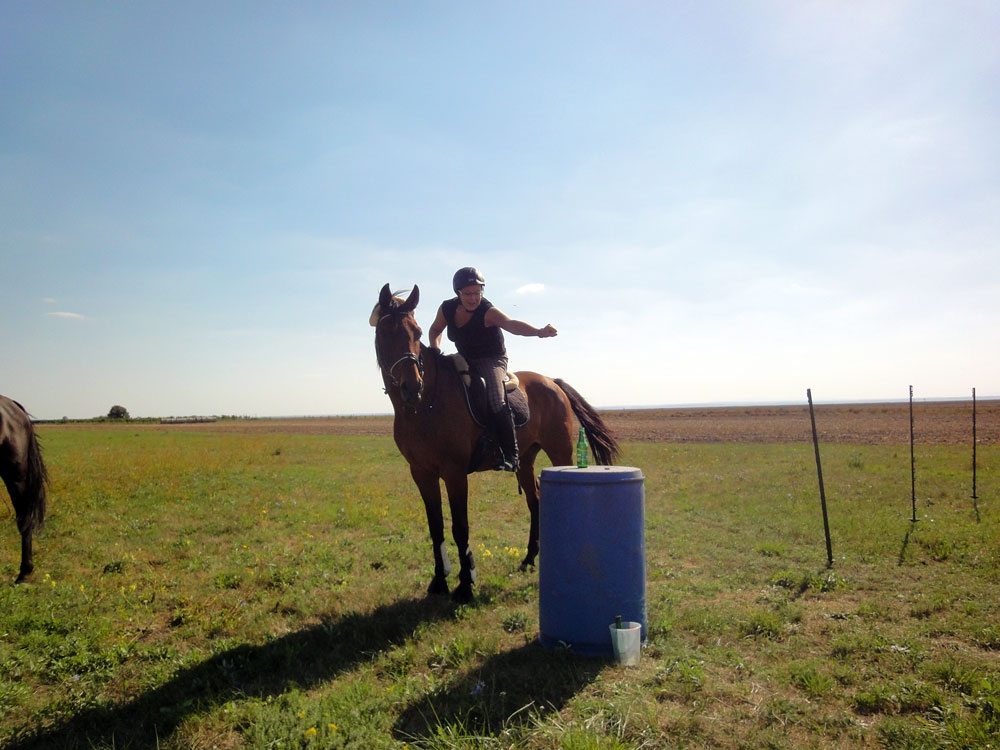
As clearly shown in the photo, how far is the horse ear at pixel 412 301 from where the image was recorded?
5.40m

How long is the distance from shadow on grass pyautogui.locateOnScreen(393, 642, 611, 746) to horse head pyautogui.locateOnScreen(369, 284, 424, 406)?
7.34 ft

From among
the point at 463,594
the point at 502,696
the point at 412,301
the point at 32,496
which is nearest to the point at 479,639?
the point at 502,696

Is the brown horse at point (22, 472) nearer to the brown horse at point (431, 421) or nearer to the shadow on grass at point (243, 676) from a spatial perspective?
the shadow on grass at point (243, 676)

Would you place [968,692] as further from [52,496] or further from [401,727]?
[52,496]

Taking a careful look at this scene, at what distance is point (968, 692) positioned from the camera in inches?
147

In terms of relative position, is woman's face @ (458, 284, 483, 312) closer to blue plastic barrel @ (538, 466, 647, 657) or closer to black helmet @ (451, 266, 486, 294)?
black helmet @ (451, 266, 486, 294)

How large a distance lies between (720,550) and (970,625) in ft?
10.9

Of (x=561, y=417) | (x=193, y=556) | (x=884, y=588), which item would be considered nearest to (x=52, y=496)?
(x=193, y=556)

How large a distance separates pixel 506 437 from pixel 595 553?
198 centimetres

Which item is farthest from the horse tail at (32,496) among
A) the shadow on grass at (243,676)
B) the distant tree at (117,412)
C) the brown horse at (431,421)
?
the distant tree at (117,412)

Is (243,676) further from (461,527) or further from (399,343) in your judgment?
(399,343)

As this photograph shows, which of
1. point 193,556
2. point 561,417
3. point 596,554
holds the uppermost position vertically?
point 561,417

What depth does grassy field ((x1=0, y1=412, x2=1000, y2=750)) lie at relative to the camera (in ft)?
11.4

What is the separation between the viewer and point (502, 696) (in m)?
3.73
